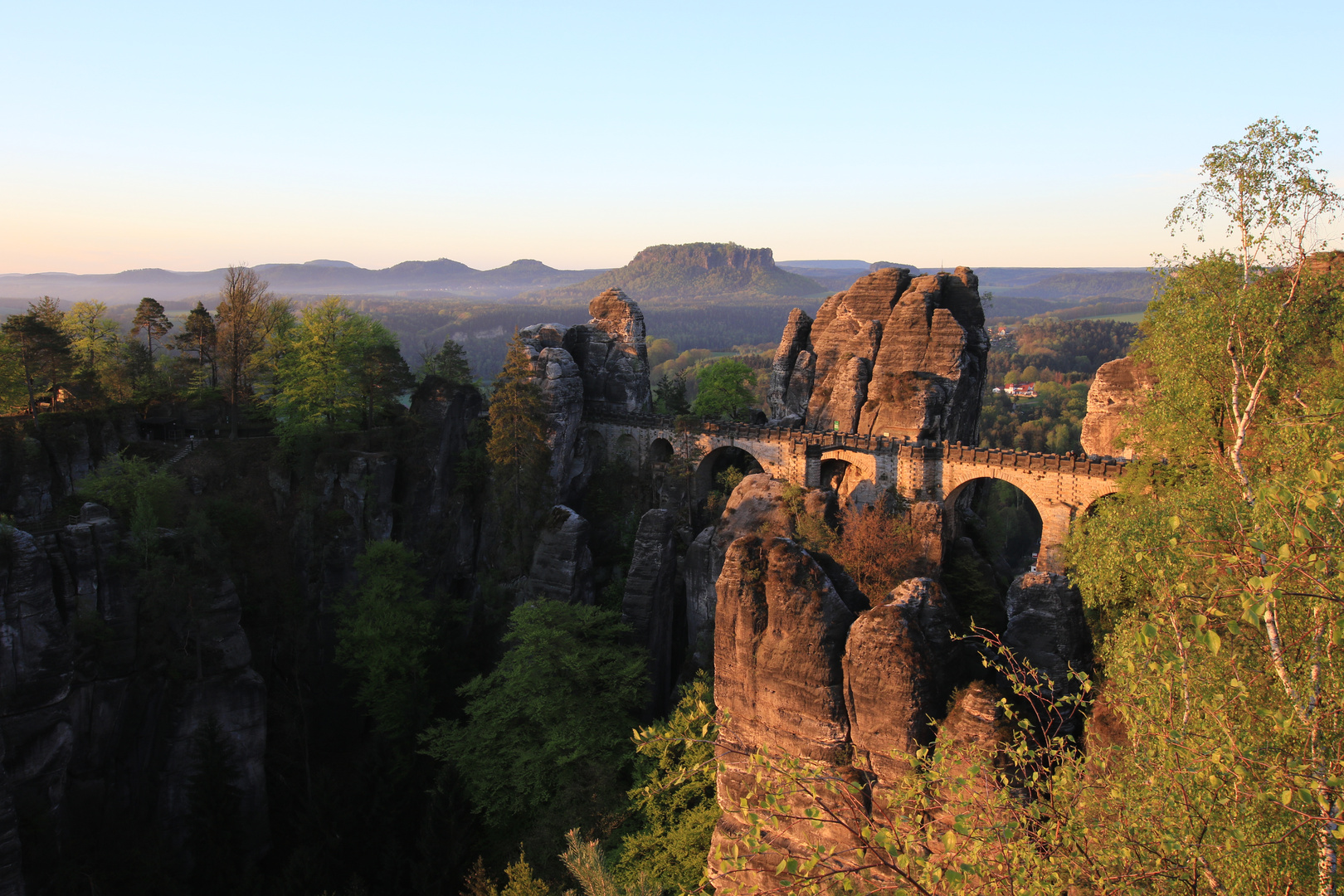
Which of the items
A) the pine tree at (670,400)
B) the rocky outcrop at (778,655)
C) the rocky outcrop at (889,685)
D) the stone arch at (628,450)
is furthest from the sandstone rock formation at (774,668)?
the pine tree at (670,400)

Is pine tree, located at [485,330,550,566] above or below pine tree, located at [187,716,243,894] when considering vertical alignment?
above

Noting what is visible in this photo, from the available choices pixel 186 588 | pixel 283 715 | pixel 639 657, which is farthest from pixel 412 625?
pixel 639 657

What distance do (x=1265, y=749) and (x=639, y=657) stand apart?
20.6 meters

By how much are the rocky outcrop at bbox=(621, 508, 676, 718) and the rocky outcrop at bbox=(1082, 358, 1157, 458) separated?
18392mm

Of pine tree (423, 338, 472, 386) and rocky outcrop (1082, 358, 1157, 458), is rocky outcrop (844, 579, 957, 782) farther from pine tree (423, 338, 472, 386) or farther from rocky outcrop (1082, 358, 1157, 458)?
pine tree (423, 338, 472, 386)

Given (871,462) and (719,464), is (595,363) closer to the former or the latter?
(719,464)

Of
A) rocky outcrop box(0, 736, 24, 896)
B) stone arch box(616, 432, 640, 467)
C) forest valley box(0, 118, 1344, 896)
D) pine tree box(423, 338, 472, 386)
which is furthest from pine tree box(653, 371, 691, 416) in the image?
rocky outcrop box(0, 736, 24, 896)

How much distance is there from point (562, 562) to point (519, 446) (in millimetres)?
7110

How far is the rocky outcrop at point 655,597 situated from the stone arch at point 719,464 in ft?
34.2

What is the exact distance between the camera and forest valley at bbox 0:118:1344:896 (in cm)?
993

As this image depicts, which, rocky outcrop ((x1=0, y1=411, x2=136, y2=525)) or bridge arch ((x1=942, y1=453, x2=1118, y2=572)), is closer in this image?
bridge arch ((x1=942, y1=453, x2=1118, y2=572))

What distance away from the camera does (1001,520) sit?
66.6 metres

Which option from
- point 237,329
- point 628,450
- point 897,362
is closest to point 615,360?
point 628,450

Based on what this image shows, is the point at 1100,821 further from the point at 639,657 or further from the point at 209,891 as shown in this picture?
the point at 209,891
